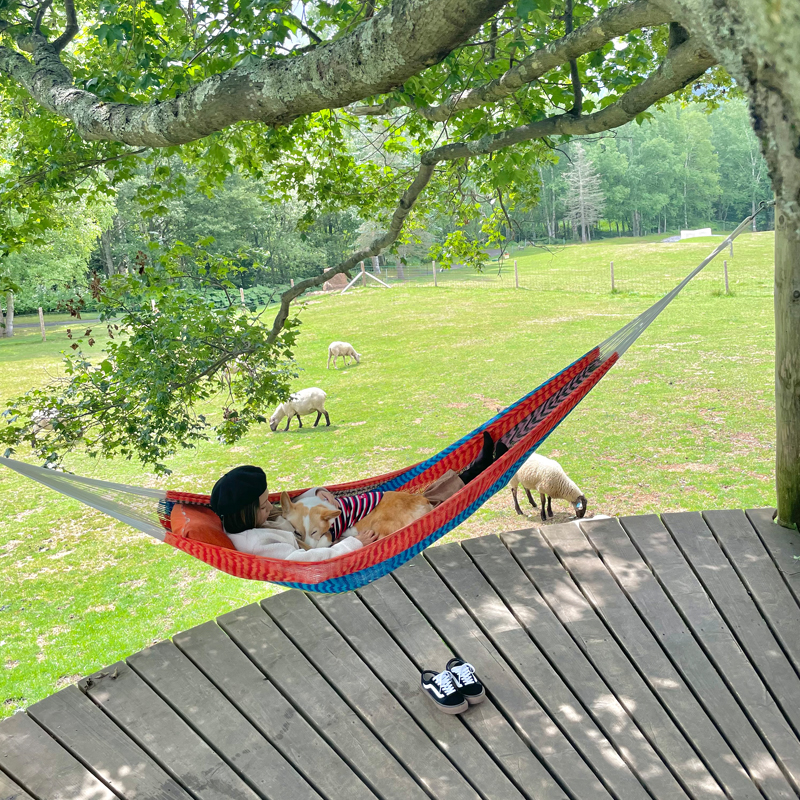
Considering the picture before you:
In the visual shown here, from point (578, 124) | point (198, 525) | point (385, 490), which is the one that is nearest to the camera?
point (198, 525)

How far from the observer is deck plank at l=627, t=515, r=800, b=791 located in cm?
196

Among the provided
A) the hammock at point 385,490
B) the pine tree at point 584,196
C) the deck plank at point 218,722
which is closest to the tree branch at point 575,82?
the hammock at point 385,490

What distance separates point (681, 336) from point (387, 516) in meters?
10.5

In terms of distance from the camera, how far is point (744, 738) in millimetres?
1978

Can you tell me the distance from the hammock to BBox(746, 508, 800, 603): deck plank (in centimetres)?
81

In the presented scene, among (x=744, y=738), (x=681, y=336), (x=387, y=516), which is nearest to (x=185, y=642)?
(x=387, y=516)

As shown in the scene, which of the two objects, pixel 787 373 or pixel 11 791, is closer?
pixel 11 791

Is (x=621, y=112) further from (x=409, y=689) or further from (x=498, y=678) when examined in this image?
(x=409, y=689)

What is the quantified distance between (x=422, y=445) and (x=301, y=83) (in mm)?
6004

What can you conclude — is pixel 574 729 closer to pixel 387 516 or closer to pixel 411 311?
pixel 387 516

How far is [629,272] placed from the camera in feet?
65.1

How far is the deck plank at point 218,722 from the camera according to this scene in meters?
1.88

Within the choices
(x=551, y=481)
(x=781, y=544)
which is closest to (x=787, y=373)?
(x=781, y=544)

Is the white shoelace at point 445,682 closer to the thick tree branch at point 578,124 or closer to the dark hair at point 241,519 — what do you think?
the dark hair at point 241,519
